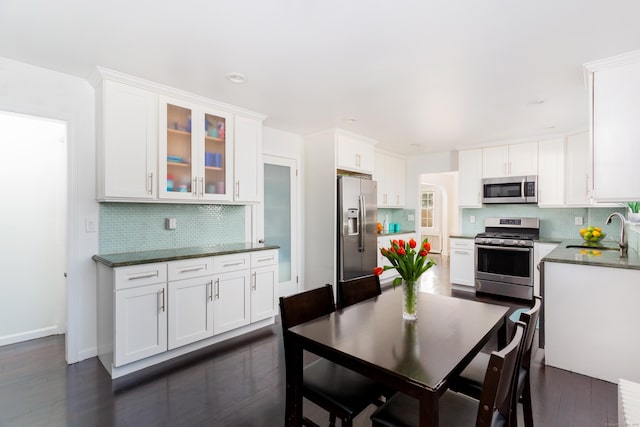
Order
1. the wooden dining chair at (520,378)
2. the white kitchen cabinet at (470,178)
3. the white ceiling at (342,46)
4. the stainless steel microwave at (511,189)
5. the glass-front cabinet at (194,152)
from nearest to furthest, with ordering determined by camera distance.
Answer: the wooden dining chair at (520,378) < the white ceiling at (342,46) < the glass-front cabinet at (194,152) < the stainless steel microwave at (511,189) < the white kitchen cabinet at (470,178)

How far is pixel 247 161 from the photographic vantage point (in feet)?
11.3

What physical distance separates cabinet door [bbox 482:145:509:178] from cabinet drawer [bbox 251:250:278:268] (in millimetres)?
3834

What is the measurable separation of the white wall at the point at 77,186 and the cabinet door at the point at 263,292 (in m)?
1.40

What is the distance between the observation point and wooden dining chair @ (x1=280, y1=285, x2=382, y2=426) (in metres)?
1.39

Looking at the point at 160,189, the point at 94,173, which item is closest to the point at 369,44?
the point at 160,189

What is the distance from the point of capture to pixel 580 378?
2393 mm

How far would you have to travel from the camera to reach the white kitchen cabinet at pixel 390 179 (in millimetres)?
5593

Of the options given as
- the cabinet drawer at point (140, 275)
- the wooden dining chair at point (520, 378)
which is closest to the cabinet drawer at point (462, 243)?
the wooden dining chair at point (520, 378)

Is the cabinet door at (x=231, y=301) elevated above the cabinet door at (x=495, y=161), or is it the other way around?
the cabinet door at (x=495, y=161)

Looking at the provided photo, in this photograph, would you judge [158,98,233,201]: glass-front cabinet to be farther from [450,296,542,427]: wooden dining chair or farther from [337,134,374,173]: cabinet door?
[450,296,542,427]: wooden dining chair

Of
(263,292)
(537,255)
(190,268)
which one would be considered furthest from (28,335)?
(537,255)

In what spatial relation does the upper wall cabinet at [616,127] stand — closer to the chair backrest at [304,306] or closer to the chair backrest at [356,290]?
the chair backrest at [356,290]

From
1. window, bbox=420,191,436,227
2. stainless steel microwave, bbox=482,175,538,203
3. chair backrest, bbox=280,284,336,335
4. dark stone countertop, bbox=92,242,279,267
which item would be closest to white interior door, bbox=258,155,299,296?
dark stone countertop, bbox=92,242,279,267

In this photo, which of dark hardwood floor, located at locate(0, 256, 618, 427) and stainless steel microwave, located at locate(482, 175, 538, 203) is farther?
stainless steel microwave, located at locate(482, 175, 538, 203)
